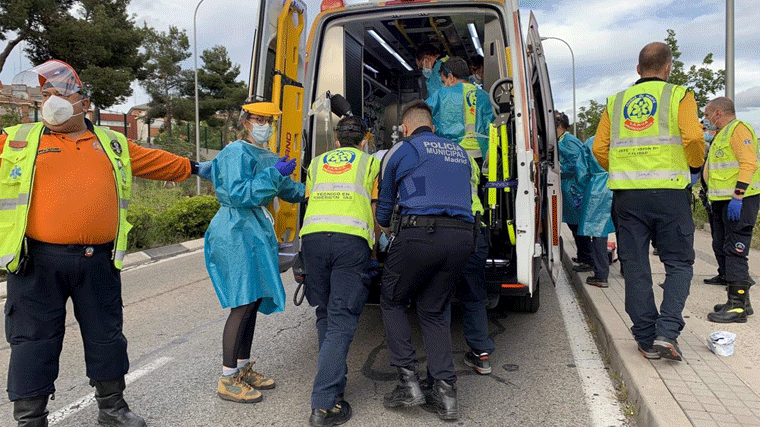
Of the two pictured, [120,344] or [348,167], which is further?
[348,167]

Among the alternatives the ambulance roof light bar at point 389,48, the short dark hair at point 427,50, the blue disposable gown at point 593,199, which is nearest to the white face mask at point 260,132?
the ambulance roof light bar at point 389,48

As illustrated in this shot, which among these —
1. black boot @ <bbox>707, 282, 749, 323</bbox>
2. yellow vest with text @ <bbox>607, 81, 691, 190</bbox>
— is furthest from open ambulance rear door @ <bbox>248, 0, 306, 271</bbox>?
black boot @ <bbox>707, 282, 749, 323</bbox>

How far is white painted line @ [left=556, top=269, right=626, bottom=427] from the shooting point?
3137 millimetres

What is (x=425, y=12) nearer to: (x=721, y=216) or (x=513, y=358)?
(x=513, y=358)

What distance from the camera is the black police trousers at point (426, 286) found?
3.10 metres

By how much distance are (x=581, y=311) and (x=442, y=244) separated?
293cm

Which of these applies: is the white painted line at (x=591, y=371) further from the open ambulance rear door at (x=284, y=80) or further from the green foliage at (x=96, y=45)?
the green foliage at (x=96, y=45)

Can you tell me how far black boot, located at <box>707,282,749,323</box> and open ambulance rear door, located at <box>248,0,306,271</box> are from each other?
348cm

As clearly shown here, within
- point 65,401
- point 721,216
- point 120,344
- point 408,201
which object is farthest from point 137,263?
point 721,216

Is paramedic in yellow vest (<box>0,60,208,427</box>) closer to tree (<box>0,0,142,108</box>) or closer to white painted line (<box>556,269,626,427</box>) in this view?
white painted line (<box>556,269,626,427</box>)

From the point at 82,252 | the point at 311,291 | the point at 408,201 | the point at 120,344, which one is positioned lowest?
the point at 120,344

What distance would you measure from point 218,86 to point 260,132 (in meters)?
35.2

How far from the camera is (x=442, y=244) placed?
309cm

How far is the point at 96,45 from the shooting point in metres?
21.1
